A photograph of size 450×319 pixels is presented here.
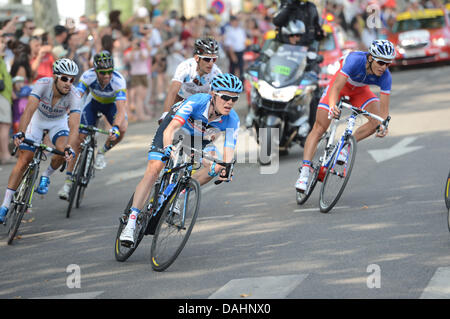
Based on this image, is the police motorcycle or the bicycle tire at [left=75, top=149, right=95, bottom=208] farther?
the police motorcycle

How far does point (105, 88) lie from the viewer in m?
12.1

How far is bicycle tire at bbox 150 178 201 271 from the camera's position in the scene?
7.92m

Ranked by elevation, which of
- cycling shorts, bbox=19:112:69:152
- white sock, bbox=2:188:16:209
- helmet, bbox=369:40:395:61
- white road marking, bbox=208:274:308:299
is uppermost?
helmet, bbox=369:40:395:61

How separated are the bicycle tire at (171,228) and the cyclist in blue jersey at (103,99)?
3461 mm

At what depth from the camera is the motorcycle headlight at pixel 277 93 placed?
47.6 ft

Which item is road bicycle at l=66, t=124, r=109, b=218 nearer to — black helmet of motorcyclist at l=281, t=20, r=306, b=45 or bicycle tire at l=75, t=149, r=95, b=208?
bicycle tire at l=75, t=149, r=95, b=208

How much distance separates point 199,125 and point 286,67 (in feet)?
21.6

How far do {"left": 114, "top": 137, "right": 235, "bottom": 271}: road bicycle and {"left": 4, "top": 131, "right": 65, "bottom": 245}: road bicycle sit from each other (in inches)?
73.6

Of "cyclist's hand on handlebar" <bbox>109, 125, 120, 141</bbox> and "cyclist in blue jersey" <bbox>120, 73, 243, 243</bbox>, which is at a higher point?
"cyclist in blue jersey" <bbox>120, 73, 243, 243</bbox>

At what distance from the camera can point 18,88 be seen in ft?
53.3

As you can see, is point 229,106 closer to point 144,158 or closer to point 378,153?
point 378,153

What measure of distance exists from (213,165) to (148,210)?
2.71ft

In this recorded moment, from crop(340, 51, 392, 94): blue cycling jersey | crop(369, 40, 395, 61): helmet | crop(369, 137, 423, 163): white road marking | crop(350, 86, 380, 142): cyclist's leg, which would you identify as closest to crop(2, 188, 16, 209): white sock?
crop(340, 51, 392, 94): blue cycling jersey

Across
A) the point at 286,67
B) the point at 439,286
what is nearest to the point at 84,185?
the point at 286,67
